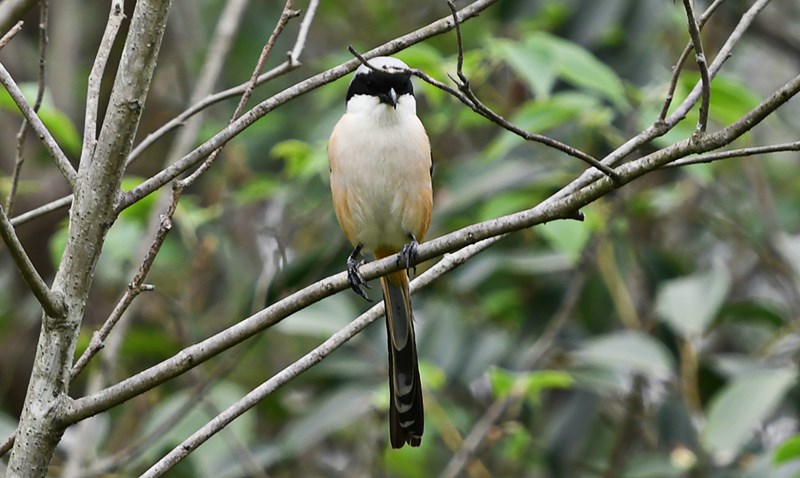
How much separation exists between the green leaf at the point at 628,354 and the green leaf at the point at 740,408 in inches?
9.5

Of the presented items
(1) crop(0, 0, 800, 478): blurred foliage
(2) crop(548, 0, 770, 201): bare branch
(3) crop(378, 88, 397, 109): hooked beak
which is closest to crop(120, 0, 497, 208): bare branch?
(2) crop(548, 0, 770, 201): bare branch

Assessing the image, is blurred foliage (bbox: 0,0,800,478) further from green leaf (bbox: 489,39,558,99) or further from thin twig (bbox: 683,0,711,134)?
thin twig (bbox: 683,0,711,134)

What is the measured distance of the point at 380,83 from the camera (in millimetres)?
3182

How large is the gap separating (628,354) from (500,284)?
3.31 ft

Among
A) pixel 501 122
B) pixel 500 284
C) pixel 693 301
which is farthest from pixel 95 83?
pixel 500 284

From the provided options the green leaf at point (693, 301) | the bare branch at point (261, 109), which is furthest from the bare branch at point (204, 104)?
the green leaf at point (693, 301)

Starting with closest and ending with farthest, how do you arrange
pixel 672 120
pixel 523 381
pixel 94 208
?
pixel 94 208 < pixel 672 120 < pixel 523 381

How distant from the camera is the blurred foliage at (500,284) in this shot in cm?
364

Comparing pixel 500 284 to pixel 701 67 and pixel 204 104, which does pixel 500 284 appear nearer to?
pixel 204 104

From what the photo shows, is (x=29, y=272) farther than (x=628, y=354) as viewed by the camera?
No

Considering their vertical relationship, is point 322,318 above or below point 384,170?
below

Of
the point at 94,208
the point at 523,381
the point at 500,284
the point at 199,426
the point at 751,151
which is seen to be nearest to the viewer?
the point at 94,208

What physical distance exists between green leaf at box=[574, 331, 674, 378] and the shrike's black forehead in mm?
1184

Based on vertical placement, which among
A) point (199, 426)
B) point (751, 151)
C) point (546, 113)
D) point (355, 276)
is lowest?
point (199, 426)
